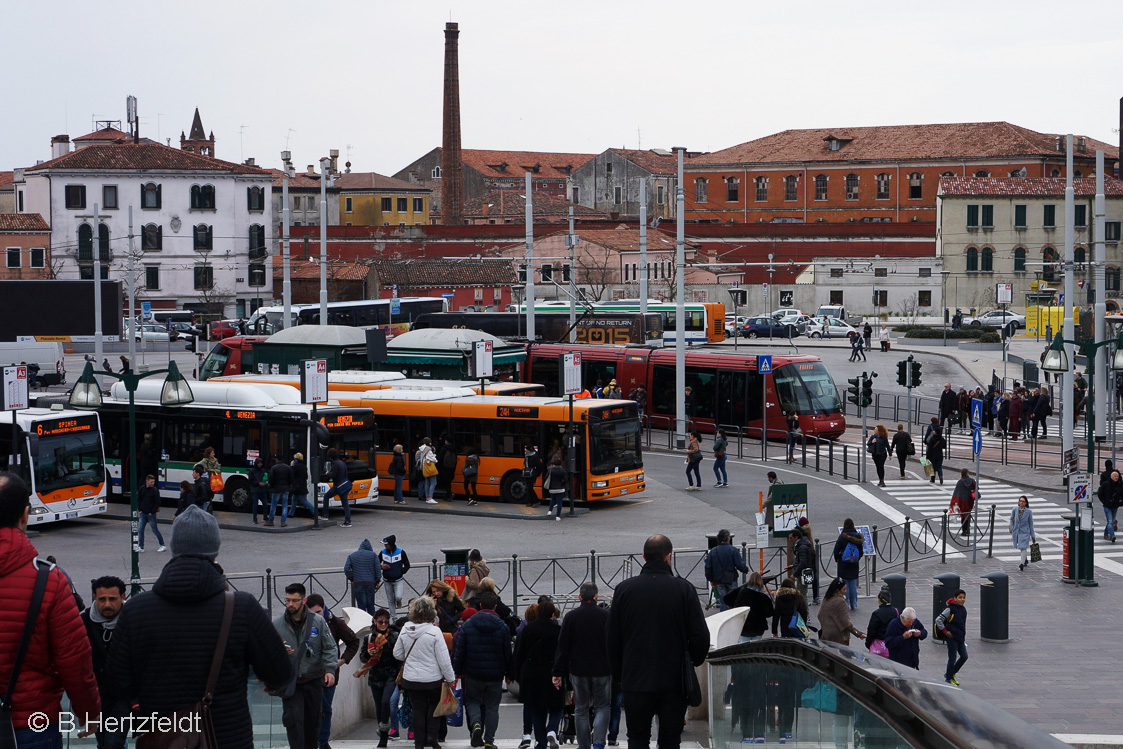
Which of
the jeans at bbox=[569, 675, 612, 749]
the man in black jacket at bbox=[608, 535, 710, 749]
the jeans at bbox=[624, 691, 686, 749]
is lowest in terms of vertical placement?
the jeans at bbox=[569, 675, 612, 749]

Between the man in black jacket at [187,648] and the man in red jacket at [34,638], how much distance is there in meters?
0.15

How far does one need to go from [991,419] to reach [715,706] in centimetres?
3263

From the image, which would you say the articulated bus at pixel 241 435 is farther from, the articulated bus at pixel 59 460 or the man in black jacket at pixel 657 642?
the man in black jacket at pixel 657 642

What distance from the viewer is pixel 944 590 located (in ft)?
60.7

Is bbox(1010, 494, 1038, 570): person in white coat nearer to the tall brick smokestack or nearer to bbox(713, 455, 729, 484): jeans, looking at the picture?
bbox(713, 455, 729, 484): jeans

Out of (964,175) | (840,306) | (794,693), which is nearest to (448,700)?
(794,693)

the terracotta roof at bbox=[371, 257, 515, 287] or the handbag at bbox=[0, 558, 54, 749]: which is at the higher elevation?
the terracotta roof at bbox=[371, 257, 515, 287]

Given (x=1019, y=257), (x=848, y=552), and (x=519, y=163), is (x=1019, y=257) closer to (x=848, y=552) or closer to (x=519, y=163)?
(x=519, y=163)

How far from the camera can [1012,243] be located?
279ft

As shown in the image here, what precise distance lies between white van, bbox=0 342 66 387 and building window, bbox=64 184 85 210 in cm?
3248

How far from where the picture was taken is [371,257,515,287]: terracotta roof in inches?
3487

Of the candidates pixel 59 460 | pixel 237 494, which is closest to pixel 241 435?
pixel 237 494

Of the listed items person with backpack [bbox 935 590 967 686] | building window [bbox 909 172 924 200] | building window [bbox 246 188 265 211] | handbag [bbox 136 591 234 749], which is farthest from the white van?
building window [bbox 909 172 924 200]

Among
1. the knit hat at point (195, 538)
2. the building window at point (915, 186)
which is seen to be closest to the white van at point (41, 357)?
the knit hat at point (195, 538)
